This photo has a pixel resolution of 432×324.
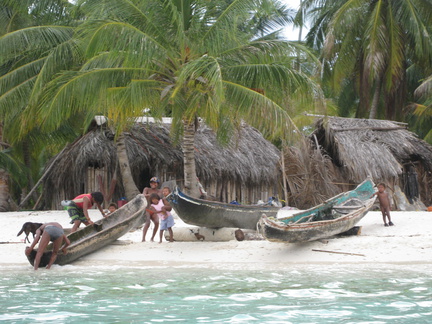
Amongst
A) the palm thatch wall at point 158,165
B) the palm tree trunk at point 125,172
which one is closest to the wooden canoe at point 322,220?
the palm thatch wall at point 158,165

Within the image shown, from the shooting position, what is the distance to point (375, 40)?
2278 cm

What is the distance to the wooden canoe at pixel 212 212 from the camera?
12.0m

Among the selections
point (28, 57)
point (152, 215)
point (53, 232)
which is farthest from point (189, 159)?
point (28, 57)

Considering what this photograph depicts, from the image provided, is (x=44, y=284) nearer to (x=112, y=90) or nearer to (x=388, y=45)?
(x=112, y=90)

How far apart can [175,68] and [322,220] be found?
4679 millimetres

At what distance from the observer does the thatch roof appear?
64.0ft

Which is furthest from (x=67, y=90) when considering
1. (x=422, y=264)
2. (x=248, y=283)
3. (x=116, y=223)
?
(x=422, y=264)

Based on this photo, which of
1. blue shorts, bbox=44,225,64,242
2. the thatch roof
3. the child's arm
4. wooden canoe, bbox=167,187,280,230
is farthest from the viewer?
the thatch roof

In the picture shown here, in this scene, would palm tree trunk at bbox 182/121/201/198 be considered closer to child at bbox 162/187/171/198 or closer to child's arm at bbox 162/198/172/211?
child at bbox 162/187/171/198

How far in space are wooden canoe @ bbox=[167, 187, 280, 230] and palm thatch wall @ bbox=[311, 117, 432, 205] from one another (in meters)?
6.41

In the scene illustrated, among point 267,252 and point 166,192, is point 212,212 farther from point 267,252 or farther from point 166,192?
point 267,252

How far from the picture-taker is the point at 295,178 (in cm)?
1964

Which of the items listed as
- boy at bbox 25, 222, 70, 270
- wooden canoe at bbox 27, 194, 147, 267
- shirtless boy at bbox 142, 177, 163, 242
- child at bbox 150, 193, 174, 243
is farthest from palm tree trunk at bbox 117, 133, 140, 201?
boy at bbox 25, 222, 70, 270

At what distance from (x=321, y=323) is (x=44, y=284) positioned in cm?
448
